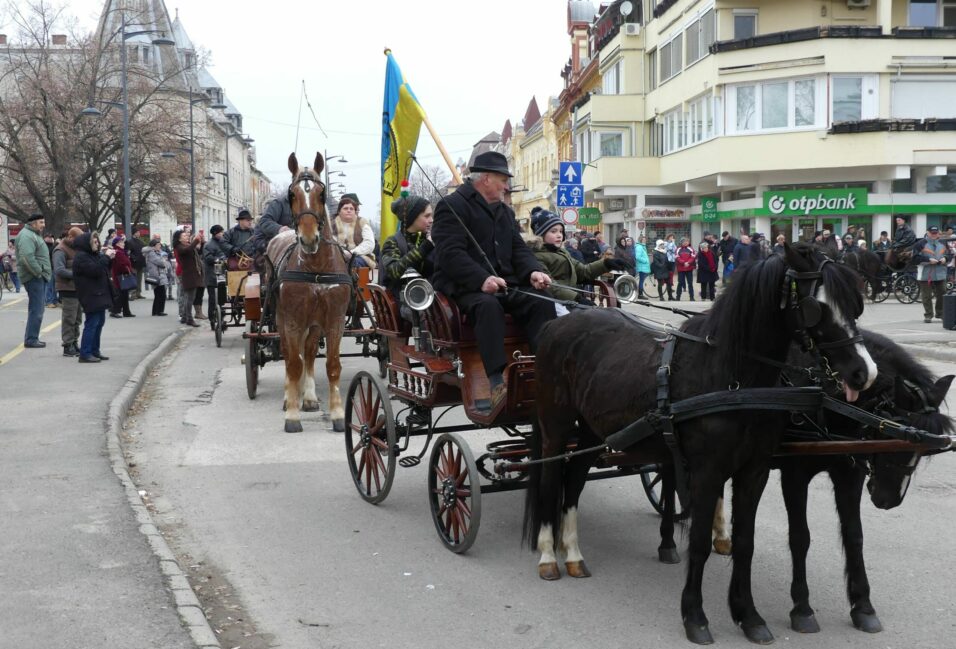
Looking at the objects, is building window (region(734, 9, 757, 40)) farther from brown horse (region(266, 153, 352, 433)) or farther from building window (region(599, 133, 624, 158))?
brown horse (region(266, 153, 352, 433))

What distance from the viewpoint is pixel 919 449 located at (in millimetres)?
4449

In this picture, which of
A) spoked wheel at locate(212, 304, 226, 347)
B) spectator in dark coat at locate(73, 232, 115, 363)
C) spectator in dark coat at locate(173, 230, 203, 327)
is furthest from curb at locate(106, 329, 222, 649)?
spectator in dark coat at locate(173, 230, 203, 327)

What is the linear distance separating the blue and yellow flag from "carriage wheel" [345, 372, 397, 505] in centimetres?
214

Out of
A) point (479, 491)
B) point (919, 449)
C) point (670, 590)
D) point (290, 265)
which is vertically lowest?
point (670, 590)

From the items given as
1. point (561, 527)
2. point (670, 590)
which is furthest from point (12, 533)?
point (670, 590)

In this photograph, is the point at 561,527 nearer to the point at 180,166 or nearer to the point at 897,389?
the point at 897,389

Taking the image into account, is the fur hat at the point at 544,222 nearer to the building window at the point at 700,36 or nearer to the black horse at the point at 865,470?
the black horse at the point at 865,470

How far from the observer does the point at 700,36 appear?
132ft

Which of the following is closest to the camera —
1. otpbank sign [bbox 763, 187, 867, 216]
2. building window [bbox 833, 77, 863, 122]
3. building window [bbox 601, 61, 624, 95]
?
otpbank sign [bbox 763, 187, 867, 216]

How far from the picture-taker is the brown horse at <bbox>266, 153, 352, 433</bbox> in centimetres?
1015

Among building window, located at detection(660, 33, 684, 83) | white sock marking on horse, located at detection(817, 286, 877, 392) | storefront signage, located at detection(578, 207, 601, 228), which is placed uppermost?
building window, located at detection(660, 33, 684, 83)

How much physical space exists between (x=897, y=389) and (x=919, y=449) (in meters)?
0.31

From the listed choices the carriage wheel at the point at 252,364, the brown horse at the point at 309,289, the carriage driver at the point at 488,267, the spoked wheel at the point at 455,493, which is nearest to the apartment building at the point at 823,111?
the carriage wheel at the point at 252,364

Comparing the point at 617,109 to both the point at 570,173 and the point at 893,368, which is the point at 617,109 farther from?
the point at 893,368
